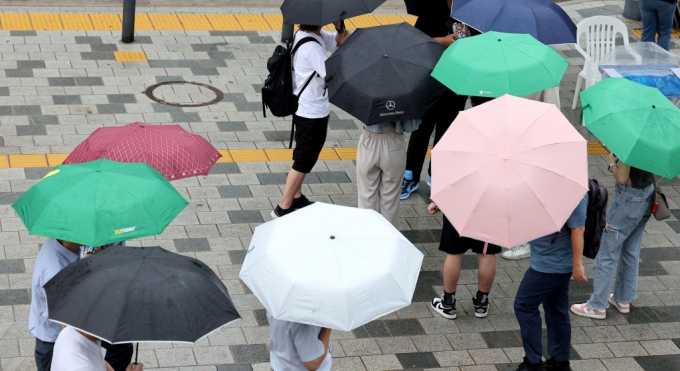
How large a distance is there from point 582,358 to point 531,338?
74 cm

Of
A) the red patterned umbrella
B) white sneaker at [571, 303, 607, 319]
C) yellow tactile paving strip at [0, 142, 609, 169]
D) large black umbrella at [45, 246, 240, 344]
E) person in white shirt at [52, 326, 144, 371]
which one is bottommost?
Result: yellow tactile paving strip at [0, 142, 609, 169]

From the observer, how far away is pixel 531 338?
602 cm

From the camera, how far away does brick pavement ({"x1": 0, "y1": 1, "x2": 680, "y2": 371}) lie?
251 inches

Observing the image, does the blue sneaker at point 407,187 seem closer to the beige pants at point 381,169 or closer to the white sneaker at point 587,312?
the beige pants at point 381,169

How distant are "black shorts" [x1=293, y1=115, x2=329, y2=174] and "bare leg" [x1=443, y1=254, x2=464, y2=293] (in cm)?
178

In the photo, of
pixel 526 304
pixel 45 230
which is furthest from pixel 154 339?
pixel 526 304

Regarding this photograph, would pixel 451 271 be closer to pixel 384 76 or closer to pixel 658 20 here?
pixel 384 76

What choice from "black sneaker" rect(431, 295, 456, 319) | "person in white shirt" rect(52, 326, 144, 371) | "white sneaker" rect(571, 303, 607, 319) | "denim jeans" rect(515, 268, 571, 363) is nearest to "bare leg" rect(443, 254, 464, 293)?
"black sneaker" rect(431, 295, 456, 319)

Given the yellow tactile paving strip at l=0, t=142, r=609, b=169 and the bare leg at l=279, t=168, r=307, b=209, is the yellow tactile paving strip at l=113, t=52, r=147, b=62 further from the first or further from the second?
the bare leg at l=279, t=168, r=307, b=209

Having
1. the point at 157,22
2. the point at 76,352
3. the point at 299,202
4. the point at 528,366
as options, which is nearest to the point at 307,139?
the point at 299,202

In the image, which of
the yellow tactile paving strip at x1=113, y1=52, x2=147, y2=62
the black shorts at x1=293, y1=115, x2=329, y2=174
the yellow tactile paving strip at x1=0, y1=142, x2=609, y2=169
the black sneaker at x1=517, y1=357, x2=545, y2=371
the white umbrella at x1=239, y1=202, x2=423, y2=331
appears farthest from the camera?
the yellow tactile paving strip at x1=113, y1=52, x2=147, y2=62

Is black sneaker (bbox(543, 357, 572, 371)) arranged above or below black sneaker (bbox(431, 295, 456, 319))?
above

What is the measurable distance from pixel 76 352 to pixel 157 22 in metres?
8.94

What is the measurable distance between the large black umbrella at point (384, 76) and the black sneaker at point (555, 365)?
2.06 meters
